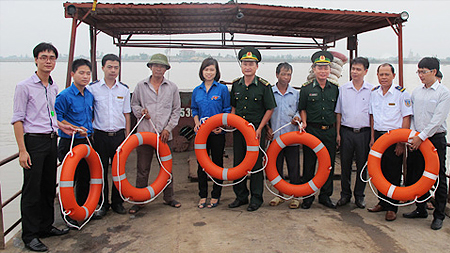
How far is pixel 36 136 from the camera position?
265 centimetres

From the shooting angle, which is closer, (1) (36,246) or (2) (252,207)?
(1) (36,246)

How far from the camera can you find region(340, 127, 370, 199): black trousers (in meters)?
3.40

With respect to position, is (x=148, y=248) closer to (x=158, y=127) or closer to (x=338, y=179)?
(x=158, y=127)

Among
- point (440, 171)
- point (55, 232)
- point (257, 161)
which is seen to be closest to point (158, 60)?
point (257, 161)

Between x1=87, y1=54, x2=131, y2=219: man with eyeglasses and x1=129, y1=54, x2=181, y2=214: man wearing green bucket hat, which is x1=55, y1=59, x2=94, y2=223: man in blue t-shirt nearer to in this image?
x1=87, y1=54, x2=131, y2=219: man with eyeglasses

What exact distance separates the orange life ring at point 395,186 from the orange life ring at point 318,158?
0.42 meters

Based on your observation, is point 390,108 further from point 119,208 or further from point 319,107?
point 119,208

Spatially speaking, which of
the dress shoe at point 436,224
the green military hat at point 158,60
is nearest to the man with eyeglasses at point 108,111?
the green military hat at point 158,60

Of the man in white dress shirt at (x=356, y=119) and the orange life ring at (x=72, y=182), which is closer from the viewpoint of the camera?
the orange life ring at (x=72, y=182)

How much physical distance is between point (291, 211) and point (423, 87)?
1.64 meters

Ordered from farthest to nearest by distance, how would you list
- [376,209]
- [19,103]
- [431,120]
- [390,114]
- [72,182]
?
[376,209], [390,114], [431,120], [72,182], [19,103]

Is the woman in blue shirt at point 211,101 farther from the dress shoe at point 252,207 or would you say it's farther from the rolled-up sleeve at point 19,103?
the rolled-up sleeve at point 19,103

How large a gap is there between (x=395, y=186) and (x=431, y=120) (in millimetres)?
667

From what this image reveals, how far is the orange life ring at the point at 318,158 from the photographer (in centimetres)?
334
